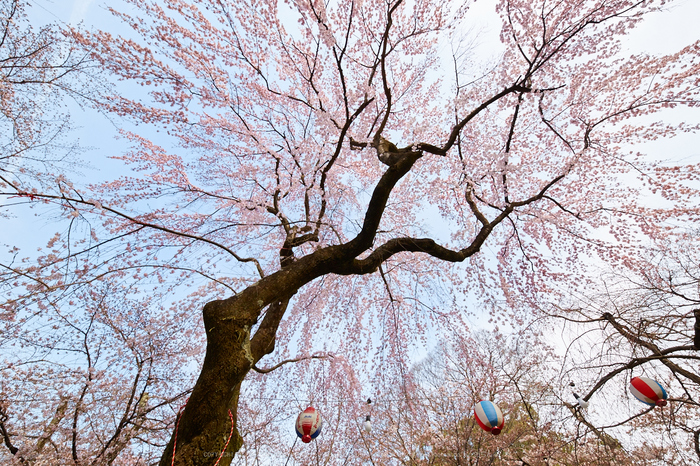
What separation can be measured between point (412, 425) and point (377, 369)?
4.37 ft

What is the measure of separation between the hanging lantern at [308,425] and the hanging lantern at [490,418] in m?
2.33

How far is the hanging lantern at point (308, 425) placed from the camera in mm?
4043

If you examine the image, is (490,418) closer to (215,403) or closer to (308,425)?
(308,425)

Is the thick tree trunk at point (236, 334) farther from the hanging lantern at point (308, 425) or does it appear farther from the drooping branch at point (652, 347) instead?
the drooping branch at point (652, 347)

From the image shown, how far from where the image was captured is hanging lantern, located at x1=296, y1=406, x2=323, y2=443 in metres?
4.04

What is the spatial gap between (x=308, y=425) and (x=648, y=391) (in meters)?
4.53

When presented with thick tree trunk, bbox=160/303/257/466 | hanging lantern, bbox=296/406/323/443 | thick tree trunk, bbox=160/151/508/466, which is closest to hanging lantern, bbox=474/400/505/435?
thick tree trunk, bbox=160/151/508/466

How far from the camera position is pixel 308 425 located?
4.05m

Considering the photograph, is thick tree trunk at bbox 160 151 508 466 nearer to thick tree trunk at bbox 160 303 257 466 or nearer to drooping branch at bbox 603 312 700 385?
thick tree trunk at bbox 160 303 257 466

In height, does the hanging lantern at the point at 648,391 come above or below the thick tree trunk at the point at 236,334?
below

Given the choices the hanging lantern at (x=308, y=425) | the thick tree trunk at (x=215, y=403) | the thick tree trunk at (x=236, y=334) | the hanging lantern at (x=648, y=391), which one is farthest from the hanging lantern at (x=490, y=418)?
the thick tree trunk at (x=215, y=403)

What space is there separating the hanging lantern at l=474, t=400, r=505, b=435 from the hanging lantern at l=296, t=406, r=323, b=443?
233 centimetres

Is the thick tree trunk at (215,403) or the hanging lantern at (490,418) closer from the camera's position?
the thick tree trunk at (215,403)

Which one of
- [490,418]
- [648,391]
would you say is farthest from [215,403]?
[648,391]
